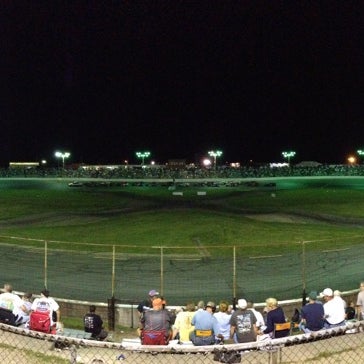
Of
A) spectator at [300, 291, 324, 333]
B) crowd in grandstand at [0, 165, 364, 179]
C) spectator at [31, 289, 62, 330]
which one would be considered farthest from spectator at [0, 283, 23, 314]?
crowd in grandstand at [0, 165, 364, 179]

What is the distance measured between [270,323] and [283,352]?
209cm

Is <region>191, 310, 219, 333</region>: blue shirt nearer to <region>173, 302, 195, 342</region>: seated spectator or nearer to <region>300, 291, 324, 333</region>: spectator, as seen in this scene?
<region>173, 302, 195, 342</region>: seated spectator

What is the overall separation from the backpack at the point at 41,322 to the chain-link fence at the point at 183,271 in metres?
4.16

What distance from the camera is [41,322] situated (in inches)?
402

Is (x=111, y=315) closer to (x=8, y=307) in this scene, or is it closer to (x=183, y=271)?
(x=8, y=307)

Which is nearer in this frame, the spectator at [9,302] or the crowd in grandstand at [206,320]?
the crowd in grandstand at [206,320]

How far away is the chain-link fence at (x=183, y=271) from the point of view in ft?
54.0

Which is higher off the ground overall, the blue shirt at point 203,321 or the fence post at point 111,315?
the blue shirt at point 203,321

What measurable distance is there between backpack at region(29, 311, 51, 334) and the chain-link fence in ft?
13.6

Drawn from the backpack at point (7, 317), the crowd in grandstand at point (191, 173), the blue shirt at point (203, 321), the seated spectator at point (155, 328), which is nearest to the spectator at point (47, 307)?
the backpack at point (7, 317)

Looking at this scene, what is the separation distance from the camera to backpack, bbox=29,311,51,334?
1017 cm

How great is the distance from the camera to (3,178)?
8700 centimetres

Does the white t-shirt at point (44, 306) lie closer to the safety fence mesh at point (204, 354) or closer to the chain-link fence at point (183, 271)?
the safety fence mesh at point (204, 354)

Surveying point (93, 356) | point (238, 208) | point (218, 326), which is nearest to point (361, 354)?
point (218, 326)
